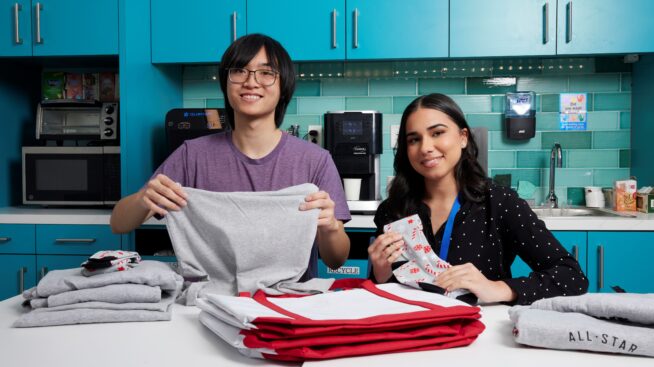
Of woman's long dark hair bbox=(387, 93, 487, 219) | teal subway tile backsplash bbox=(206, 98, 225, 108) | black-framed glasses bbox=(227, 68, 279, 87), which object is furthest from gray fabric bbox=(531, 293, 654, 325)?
teal subway tile backsplash bbox=(206, 98, 225, 108)

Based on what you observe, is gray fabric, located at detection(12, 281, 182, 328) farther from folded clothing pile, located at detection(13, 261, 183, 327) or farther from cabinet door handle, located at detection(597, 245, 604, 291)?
cabinet door handle, located at detection(597, 245, 604, 291)

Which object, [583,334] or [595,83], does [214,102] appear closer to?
[595,83]

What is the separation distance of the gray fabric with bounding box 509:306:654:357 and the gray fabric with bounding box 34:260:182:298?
654 millimetres

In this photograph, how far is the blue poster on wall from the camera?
307 centimetres

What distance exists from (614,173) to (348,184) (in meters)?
1.45

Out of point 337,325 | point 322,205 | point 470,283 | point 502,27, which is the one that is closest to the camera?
point 337,325

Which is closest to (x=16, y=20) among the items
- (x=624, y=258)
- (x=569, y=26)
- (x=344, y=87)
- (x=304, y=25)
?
(x=304, y=25)

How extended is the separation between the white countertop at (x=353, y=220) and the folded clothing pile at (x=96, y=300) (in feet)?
4.92

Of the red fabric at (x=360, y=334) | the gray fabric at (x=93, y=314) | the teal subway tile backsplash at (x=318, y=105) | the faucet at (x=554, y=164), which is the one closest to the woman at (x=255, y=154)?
the gray fabric at (x=93, y=314)

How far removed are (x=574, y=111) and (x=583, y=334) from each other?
2.44 metres

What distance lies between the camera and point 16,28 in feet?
9.38

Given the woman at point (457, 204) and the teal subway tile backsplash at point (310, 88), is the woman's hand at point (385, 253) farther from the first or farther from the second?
the teal subway tile backsplash at point (310, 88)

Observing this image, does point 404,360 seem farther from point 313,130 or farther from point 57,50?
point 57,50

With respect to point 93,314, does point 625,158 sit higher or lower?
higher
